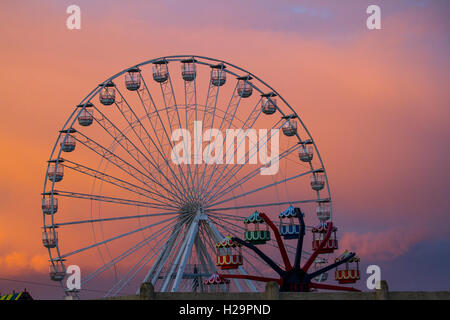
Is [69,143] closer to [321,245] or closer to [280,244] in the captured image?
[280,244]

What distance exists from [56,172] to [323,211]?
1649 centimetres

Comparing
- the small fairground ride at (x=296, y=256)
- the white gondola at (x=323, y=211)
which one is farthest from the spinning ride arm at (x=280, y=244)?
the white gondola at (x=323, y=211)

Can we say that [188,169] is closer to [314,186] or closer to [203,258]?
[203,258]

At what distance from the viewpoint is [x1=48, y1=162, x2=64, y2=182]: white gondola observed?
5023 cm

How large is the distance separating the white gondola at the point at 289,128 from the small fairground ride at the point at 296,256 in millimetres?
9128

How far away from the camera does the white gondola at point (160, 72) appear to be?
171 feet

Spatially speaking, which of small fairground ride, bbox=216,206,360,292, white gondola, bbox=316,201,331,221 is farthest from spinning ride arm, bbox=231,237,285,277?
white gondola, bbox=316,201,331,221

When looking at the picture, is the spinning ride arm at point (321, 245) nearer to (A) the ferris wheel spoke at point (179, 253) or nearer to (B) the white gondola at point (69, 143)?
(A) the ferris wheel spoke at point (179, 253)

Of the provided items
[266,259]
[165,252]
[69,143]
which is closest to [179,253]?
[165,252]

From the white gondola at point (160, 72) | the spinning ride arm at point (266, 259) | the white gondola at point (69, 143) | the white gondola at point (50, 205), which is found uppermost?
the white gondola at point (160, 72)

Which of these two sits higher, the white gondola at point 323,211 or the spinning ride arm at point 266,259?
the white gondola at point 323,211
